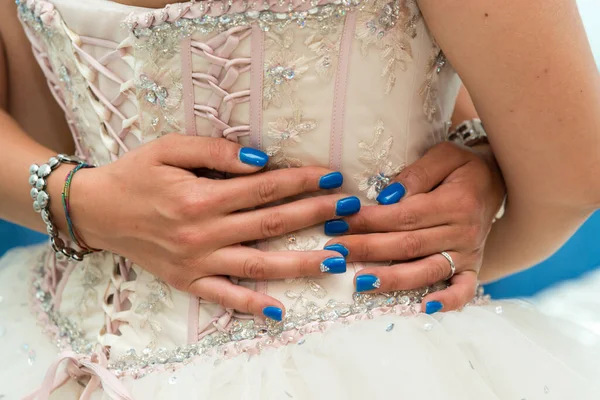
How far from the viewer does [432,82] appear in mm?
703

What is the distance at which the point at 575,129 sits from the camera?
25.1 inches

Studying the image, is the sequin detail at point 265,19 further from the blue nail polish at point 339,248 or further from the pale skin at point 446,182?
the blue nail polish at point 339,248

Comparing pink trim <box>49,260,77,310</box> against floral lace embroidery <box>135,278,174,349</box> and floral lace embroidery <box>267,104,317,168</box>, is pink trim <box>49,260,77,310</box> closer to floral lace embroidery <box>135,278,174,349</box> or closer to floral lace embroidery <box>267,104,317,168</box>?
floral lace embroidery <box>135,278,174,349</box>

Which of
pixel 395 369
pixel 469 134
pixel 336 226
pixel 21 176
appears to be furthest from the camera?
pixel 469 134

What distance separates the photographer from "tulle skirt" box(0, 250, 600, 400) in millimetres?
576

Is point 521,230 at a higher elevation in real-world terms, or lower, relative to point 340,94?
lower

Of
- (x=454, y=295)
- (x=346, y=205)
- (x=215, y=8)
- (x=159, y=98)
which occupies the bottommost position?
(x=454, y=295)

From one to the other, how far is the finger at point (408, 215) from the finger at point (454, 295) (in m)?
0.08

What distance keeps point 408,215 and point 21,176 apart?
0.52 meters

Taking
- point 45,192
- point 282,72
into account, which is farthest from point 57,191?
point 282,72

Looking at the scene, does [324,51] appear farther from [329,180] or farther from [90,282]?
[90,282]

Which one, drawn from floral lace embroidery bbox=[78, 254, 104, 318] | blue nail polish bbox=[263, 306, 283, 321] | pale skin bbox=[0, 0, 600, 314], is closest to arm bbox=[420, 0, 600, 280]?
pale skin bbox=[0, 0, 600, 314]

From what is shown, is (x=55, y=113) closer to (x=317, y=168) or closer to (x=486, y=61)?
(x=317, y=168)

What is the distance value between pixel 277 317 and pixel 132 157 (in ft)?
0.84
